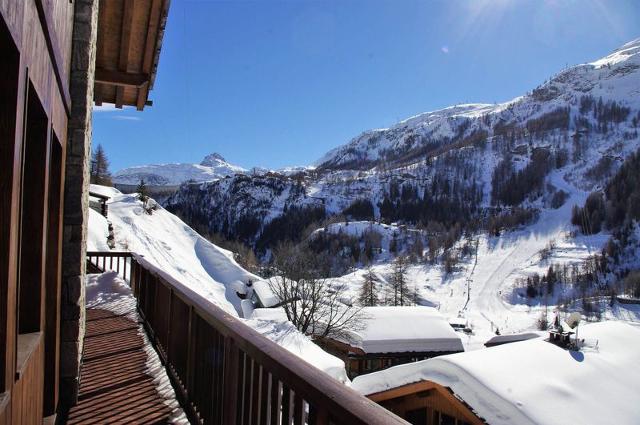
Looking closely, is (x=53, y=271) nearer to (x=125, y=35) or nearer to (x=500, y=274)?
(x=125, y=35)

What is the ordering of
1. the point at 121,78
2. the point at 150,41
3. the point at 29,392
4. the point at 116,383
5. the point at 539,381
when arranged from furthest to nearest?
the point at 539,381 → the point at 121,78 → the point at 150,41 → the point at 116,383 → the point at 29,392

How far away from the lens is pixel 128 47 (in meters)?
5.94

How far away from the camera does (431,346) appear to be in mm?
21656

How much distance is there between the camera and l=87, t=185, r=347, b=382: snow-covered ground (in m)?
23.5

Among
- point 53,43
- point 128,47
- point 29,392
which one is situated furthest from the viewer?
point 128,47

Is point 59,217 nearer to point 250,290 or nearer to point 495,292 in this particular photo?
point 250,290

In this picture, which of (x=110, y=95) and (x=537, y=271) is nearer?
(x=110, y=95)

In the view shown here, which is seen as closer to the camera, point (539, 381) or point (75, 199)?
point (75, 199)

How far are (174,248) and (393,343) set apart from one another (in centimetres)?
1897

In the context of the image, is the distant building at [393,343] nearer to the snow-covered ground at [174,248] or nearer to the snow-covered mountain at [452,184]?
the snow-covered ground at [174,248]

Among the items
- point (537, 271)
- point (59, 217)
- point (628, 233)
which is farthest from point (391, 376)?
point (628, 233)

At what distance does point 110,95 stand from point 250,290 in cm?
2774

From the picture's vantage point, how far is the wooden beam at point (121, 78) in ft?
21.5


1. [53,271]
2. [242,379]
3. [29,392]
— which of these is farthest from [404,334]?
[29,392]
